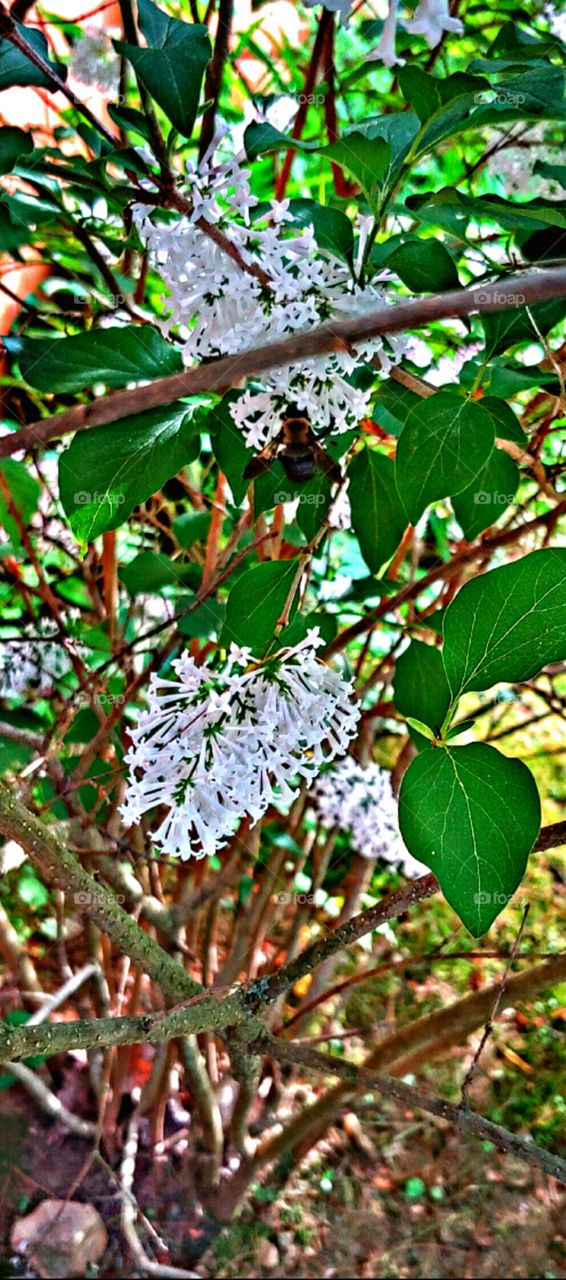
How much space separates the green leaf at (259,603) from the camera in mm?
391

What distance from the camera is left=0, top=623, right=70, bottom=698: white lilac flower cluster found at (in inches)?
27.5

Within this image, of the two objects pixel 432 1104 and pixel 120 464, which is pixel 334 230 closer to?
pixel 120 464

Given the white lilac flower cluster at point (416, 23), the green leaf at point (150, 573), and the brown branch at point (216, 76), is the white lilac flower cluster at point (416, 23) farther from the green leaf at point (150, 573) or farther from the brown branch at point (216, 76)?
the green leaf at point (150, 573)

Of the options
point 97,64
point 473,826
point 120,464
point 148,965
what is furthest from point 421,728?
point 97,64

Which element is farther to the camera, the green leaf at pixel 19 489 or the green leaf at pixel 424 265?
the green leaf at pixel 19 489

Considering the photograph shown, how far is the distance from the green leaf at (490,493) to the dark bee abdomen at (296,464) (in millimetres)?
59

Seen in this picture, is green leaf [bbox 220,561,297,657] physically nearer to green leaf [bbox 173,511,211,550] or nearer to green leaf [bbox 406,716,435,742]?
green leaf [bbox 406,716,435,742]

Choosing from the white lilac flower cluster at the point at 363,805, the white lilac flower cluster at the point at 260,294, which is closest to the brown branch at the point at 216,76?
the white lilac flower cluster at the point at 260,294

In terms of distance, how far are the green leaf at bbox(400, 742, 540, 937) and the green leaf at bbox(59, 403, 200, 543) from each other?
0.49 ft

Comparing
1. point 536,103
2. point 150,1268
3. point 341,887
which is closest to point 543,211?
point 536,103

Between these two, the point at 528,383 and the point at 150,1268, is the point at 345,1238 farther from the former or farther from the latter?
the point at 528,383

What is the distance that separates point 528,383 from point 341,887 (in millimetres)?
811

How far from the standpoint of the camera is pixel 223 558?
2.06ft

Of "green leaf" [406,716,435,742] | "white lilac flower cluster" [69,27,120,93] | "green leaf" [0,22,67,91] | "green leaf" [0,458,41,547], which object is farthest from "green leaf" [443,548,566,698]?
"white lilac flower cluster" [69,27,120,93]
